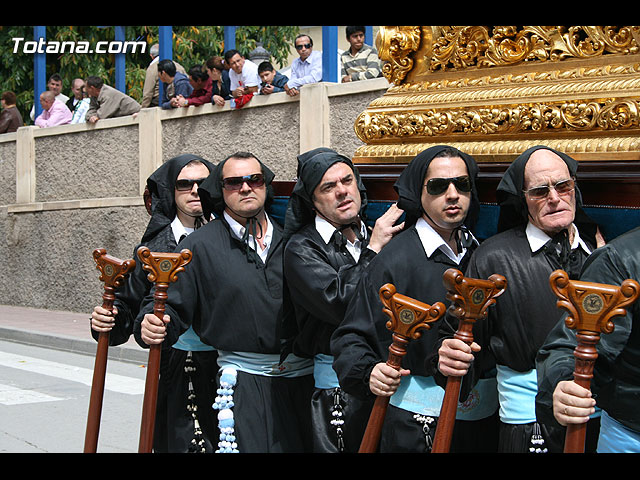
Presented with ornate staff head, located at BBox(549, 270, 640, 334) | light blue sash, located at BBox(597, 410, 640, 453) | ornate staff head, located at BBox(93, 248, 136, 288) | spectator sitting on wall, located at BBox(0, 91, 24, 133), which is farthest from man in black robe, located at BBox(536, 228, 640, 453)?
spectator sitting on wall, located at BBox(0, 91, 24, 133)

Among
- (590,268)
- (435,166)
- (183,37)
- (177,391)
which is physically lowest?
(177,391)

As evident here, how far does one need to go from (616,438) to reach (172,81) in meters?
11.1

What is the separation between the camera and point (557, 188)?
2912 mm

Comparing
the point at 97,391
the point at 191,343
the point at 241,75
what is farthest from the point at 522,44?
the point at 241,75

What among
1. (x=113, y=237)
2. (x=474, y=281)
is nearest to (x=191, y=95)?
(x=113, y=237)

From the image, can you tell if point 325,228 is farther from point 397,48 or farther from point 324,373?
point 397,48

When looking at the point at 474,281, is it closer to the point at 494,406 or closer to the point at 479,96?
the point at 494,406

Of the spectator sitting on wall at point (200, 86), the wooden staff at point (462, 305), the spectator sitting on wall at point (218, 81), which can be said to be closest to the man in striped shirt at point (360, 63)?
the spectator sitting on wall at point (218, 81)

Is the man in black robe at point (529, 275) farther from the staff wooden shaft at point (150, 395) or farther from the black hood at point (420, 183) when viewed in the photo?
the staff wooden shaft at point (150, 395)

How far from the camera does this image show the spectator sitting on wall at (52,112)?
50.7 feet

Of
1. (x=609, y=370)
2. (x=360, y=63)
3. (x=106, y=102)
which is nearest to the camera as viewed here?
(x=609, y=370)

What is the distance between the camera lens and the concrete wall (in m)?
10.7
